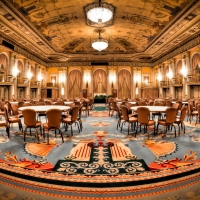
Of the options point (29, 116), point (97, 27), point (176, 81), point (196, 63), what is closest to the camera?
point (29, 116)

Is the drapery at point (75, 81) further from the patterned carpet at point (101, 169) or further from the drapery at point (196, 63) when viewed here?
the patterned carpet at point (101, 169)

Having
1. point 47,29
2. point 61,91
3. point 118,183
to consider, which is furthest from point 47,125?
point 61,91

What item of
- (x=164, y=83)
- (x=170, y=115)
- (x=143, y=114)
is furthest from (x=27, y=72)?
(x=170, y=115)

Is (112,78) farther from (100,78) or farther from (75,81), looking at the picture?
(75,81)

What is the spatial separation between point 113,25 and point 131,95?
1139 cm

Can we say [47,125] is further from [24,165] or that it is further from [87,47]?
[87,47]

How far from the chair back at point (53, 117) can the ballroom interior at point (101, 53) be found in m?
0.75

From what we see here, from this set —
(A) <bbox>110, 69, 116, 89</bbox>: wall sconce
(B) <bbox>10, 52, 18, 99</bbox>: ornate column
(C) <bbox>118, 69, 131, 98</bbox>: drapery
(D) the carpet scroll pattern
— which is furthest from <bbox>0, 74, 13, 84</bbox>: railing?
(C) <bbox>118, 69, 131, 98</bbox>: drapery

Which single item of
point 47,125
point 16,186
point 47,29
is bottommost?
point 16,186

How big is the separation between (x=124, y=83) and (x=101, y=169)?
20.2m

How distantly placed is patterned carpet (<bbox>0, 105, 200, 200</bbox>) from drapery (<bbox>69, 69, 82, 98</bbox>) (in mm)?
17941

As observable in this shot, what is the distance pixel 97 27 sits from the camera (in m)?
13.0

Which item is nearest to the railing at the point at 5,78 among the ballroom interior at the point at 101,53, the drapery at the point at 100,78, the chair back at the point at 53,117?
the ballroom interior at the point at 101,53

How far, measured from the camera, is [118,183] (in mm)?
2576
